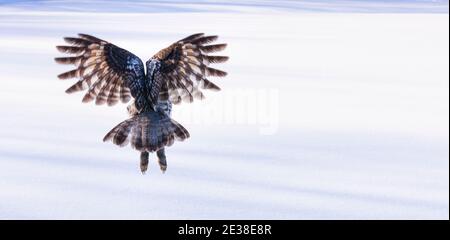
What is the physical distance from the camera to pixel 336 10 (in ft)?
59.2

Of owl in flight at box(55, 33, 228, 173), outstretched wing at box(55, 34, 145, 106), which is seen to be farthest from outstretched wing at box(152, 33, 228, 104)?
outstretched wing at box(55, 34, 145, 106)

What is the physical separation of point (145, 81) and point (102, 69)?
239mm

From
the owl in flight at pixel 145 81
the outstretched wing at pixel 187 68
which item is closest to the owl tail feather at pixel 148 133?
the owl in flight at pixel 145 81

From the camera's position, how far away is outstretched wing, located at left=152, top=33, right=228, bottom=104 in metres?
5.62

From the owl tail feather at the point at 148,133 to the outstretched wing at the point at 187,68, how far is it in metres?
0.12

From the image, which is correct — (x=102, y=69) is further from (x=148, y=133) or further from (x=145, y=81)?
(x=148, y=133)

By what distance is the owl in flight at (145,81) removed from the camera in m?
5.54

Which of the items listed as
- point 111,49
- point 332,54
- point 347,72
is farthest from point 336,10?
point 111,49

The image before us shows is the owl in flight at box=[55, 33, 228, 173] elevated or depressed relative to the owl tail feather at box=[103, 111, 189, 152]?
elevated

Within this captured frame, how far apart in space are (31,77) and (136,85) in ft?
14.3

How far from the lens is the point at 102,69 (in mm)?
5715

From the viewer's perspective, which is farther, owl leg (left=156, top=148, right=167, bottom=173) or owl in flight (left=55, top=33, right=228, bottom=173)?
owl leg (left=156, top=148, right=167, bottom=173)

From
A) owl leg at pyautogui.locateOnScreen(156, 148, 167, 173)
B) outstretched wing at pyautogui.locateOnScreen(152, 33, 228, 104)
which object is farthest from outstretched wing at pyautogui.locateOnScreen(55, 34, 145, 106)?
owl leg at pyautogui.locateOnScreen(156, 148, 167, 173)

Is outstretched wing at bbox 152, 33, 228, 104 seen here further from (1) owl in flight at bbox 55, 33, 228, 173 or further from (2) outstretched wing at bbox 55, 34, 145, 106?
(2) outstretched wing at bbox 55, 34, 145, 106
